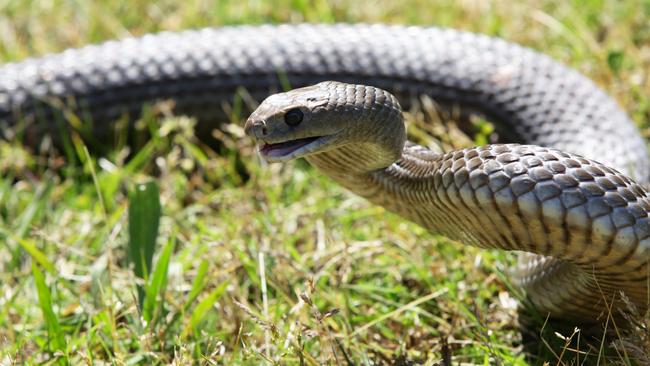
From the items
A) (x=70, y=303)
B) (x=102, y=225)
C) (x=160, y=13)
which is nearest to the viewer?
(x=70, y=303)

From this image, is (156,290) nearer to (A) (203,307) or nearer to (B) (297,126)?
(A) (203,307)

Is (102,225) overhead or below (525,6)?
below

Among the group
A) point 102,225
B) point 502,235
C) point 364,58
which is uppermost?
point 502,235

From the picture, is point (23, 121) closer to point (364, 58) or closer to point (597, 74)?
point (364, 58)

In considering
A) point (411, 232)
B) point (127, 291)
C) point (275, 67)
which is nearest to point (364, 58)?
point (275, 67)

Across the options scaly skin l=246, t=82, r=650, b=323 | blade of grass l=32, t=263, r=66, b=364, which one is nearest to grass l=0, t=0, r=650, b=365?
blade of grass l=32, t=263, r=66, b=364

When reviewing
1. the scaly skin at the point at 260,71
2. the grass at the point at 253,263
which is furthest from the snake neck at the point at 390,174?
the scaly skin at the point at 260,71

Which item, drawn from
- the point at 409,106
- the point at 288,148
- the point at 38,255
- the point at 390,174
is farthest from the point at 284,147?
the point at 409,106

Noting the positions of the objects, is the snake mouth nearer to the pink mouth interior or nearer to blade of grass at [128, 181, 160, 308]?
the pink mouth interior
